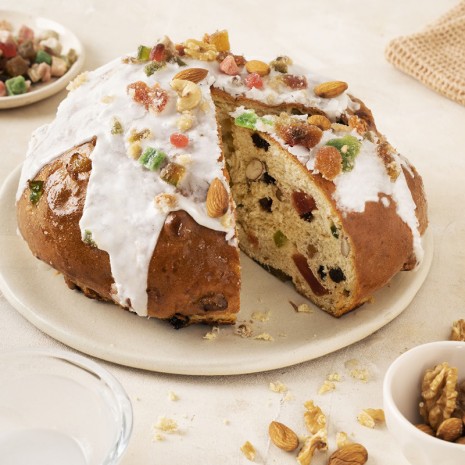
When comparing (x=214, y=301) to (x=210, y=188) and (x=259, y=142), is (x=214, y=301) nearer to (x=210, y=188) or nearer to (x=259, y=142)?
(x=210, y=188)

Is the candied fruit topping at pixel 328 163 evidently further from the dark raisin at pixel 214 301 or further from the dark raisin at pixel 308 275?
the dark raisin at pixel 214 301

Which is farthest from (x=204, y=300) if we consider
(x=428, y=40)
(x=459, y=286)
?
(x=428, y=40)

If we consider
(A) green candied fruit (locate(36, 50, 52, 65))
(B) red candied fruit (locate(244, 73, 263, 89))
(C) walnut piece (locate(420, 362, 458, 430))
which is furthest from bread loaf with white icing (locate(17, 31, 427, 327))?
(A) green candied fruit (locate(36, 50, 52, 65))

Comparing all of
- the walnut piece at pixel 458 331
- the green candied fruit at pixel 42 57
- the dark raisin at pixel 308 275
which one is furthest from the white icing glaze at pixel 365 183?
the green candied fruit at pixel 42 57

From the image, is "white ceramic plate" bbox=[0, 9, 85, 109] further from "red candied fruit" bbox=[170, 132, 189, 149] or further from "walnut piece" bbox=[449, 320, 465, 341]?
"walnut piece" bbox=[449, 320, 465, 341]

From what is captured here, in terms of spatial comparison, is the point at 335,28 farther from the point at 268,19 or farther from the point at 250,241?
the point at 250,241
